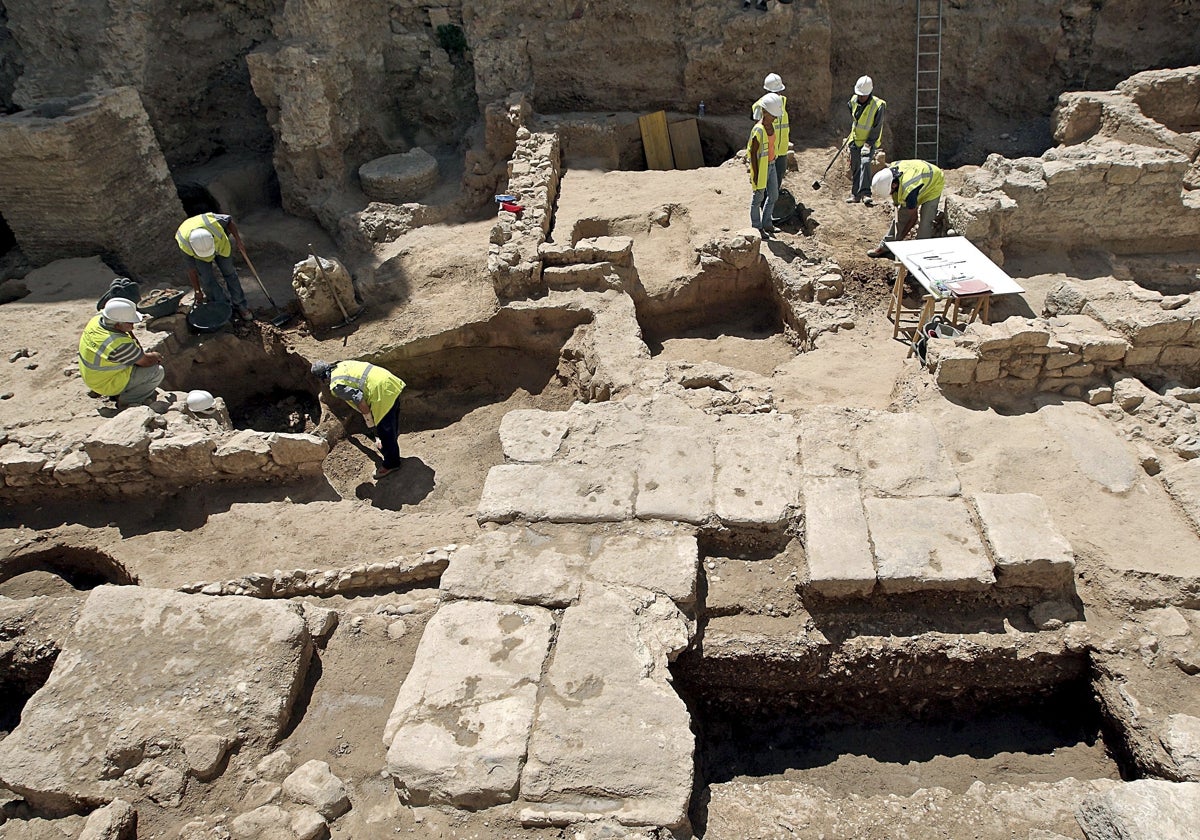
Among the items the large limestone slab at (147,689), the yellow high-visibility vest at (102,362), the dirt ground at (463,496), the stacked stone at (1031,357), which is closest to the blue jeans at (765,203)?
the dirt ground at (463,496)

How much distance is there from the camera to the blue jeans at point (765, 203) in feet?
27.9

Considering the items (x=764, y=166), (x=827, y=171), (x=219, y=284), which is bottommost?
(x=827, y=171)

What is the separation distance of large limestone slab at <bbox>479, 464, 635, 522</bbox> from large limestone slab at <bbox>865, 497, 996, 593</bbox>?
4.41ft

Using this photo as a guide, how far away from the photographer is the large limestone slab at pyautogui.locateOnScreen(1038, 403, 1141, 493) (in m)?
4.77

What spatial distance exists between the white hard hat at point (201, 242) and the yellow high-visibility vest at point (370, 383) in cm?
251

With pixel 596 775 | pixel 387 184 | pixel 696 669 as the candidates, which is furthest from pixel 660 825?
pixel 387 184

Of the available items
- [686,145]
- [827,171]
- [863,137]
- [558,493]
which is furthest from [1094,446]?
[686,145]

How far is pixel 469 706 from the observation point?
3.40 m

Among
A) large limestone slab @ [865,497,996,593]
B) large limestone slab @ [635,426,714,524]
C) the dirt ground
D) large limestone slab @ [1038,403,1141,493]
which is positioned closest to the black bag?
the dirt ground

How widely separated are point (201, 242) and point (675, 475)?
239 inches

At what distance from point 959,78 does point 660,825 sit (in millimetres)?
12319

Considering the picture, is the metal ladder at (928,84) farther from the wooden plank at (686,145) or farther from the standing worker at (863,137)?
the wooden plank at (686,145)

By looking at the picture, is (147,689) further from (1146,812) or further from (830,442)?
(1146,812)

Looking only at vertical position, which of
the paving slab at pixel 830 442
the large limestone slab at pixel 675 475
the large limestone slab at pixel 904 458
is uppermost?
the large limestone slab at pixel 675 475
